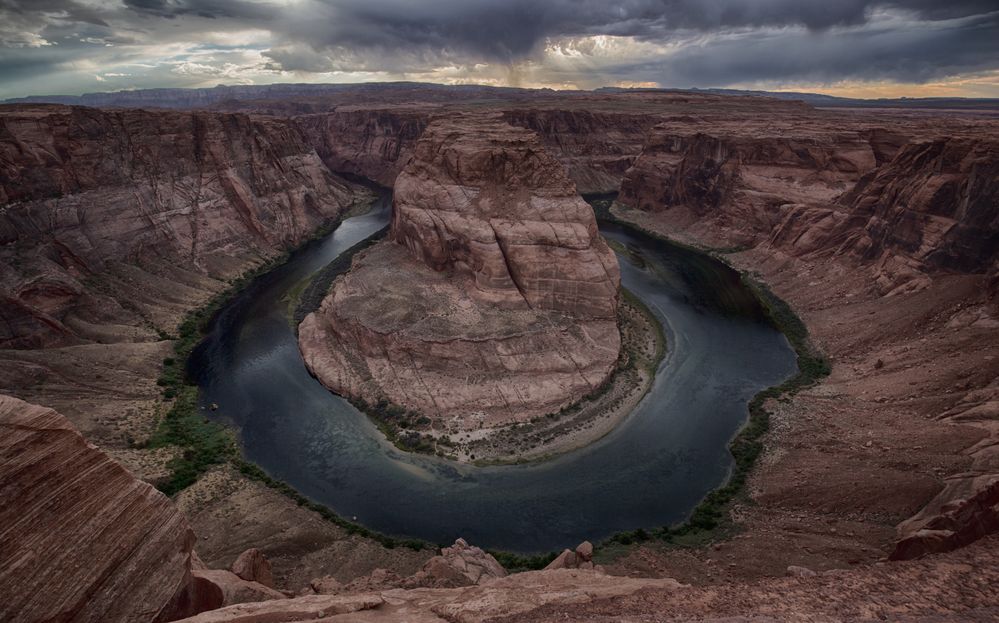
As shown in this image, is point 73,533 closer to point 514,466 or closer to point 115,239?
point 514,466

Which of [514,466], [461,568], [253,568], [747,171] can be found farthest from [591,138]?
[253,568]

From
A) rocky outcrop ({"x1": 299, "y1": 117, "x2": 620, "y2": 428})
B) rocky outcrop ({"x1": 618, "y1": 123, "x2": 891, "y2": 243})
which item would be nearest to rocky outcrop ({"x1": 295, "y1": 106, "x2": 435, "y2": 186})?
rocky outcrop ({"x1": 618, "y1": 123, "x2": 891, "y2": 243})

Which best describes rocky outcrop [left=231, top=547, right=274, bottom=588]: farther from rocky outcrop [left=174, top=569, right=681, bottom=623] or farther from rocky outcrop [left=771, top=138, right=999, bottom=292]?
rocky outcrop [left=771, top=138, right=999, bottom=292]

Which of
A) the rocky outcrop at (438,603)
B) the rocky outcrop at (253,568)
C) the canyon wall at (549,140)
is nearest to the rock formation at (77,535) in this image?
the rocky outcrop at (438,603)

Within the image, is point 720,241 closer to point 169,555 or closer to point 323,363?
point 323,363

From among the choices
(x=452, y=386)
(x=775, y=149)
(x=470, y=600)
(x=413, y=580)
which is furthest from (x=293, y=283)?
(x=775, y=149)

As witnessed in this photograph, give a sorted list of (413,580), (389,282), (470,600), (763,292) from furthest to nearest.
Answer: (763,292)
(389,282)
(413,580)
(470,600)
